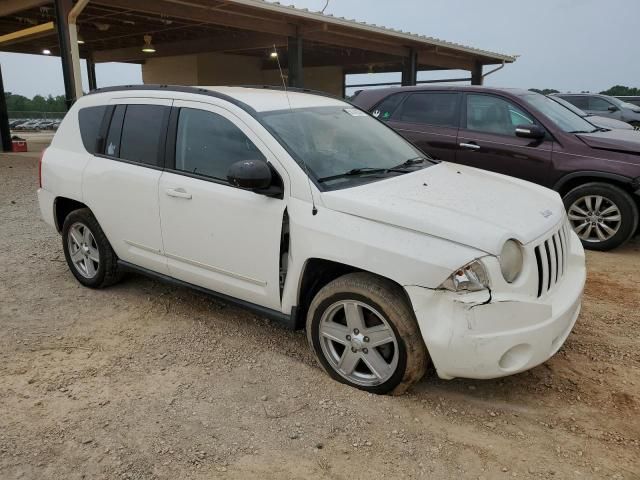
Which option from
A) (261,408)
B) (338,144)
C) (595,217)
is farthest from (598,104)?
(261,408)

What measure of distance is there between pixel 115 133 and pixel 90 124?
0.40 metres

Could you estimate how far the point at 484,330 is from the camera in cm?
267

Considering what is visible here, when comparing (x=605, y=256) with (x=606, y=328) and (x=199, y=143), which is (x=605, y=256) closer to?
(x=606, y=328)

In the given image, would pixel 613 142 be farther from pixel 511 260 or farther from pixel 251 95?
pixel 251 95

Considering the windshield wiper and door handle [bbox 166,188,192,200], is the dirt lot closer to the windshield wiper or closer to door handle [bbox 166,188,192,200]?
door handle [bbox 166,188,192,200]

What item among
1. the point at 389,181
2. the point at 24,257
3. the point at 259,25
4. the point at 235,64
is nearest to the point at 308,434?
the point at 389,181

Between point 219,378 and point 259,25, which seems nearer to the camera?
point 219,378

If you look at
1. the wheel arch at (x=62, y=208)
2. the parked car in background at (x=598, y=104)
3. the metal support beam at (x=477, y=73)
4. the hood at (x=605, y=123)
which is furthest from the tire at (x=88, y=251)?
the metal support beam at (x=477, y=73)

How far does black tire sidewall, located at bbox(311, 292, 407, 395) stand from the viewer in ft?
9.48

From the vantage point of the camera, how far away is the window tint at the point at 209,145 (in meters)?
3.49

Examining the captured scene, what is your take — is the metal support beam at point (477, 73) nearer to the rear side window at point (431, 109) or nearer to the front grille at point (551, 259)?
the rear side window at point (431, 109)

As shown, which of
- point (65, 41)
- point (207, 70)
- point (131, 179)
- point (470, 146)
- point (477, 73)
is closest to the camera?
A: point (131, 179)

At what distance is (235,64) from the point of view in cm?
2166

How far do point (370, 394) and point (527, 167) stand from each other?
4344 mm
